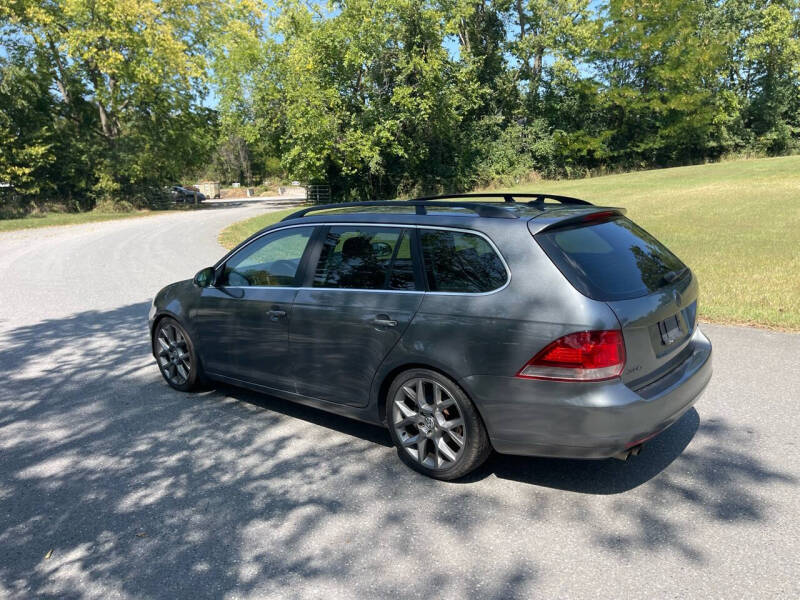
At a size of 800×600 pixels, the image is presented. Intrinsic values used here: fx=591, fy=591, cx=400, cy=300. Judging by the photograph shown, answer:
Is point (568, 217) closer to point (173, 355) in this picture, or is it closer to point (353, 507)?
point (353, 507)

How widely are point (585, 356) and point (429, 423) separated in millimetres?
1058

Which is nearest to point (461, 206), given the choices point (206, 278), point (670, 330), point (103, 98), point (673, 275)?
point (673, 275)

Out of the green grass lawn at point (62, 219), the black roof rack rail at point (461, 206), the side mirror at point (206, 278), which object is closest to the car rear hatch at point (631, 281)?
the black roof rack rail at point (461, 206)

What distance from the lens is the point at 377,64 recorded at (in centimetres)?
3406

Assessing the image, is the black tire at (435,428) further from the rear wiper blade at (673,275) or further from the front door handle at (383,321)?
the rear wiper blade at (673,275)

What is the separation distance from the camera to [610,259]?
350 centimetres

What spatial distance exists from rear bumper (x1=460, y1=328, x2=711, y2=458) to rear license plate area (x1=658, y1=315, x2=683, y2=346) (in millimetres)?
224

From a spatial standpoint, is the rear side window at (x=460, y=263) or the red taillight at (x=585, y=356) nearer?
the red taillight at (x=585, y=356)

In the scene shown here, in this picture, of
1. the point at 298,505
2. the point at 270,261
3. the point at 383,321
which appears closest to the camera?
the point at 298,505

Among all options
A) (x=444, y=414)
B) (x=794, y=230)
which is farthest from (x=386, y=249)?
(x=794, y=230)

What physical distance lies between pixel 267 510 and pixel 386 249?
1.77m

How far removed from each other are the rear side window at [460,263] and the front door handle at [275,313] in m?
1.24

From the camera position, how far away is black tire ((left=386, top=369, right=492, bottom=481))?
3.42 meters

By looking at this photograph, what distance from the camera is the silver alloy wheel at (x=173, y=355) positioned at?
5.29 metres
